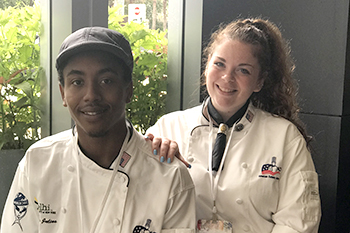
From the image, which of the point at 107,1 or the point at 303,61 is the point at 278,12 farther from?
the point at 107,1

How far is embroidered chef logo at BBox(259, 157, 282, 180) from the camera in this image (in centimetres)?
183

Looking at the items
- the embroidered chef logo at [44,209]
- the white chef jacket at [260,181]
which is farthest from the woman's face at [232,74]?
the embroidered chef logo at [44,209]

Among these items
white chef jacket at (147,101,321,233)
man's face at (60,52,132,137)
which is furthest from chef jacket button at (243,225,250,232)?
man's face at (60,52,132,137)

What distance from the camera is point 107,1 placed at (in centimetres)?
218

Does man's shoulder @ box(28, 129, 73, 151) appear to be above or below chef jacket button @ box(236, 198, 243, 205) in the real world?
above

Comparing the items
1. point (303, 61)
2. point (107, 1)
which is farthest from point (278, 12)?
point (107, 1)

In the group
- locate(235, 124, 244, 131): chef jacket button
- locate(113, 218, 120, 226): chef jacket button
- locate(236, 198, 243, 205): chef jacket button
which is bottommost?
locate(236, 198, 243, 205): chef jacket button

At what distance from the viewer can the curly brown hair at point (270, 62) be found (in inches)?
77.4

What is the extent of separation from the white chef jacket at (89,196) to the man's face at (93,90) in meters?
0.14

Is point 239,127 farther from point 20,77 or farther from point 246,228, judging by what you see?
point 20,77

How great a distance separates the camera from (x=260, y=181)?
182 centimetres

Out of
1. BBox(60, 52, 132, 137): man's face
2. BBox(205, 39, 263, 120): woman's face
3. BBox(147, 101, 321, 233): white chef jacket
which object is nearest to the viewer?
BBox(60, 52, 132, 137): man's face

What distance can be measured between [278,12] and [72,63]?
158cm

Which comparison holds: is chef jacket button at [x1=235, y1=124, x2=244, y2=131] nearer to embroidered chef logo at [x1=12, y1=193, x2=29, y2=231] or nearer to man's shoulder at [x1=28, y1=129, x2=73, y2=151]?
man's shoulder at [x1=28, y1=129, x2=73, y2=151]
